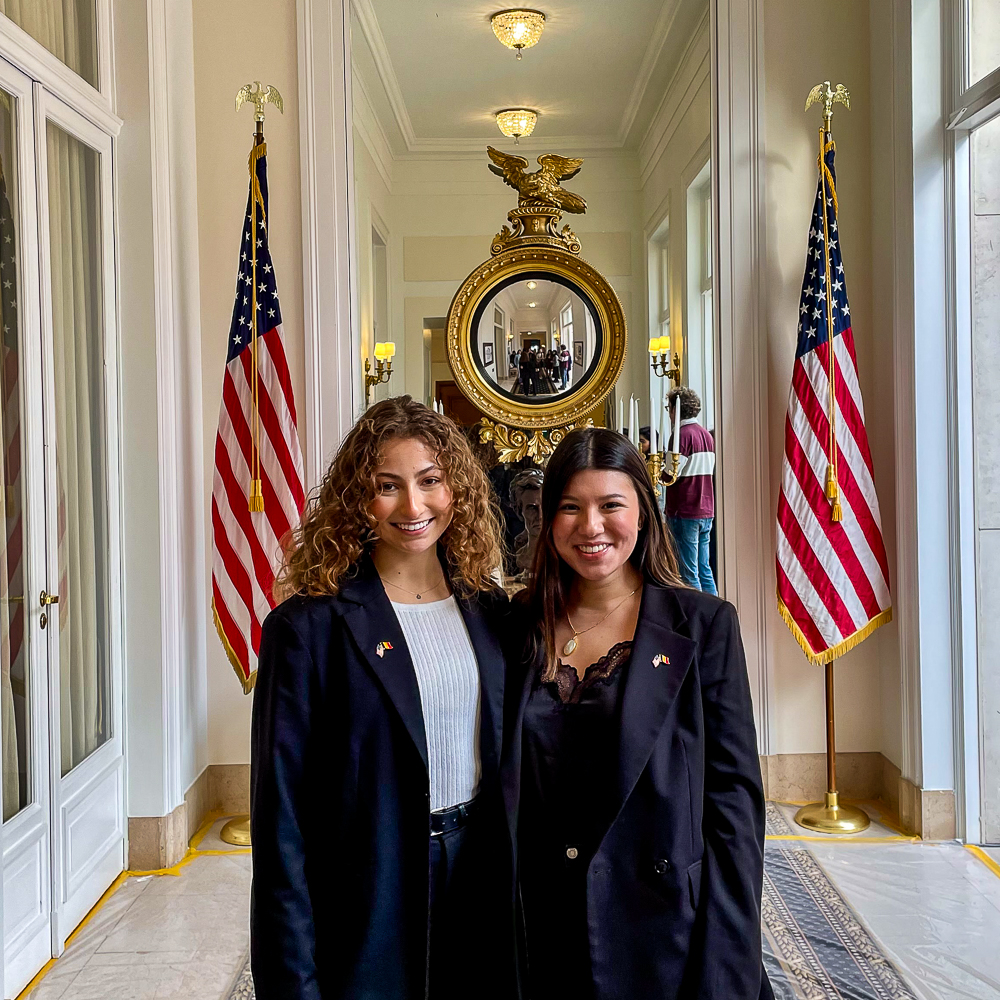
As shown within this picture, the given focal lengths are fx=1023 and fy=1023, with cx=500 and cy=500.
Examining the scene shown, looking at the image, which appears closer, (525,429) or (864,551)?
(864,551)

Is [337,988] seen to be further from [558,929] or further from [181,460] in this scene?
[181,460]

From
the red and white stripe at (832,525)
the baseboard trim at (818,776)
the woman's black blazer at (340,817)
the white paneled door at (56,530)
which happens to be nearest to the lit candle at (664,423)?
the red and white stripe at (832,525)

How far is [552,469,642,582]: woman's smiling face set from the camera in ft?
5.48

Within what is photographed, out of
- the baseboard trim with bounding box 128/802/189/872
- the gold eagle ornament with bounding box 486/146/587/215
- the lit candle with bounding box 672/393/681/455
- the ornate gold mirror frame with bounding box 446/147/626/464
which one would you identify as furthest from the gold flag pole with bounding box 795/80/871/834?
the baseboard trim with bounding box 128/802/189/872

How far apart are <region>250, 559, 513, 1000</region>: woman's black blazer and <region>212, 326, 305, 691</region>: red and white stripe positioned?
2211 mm

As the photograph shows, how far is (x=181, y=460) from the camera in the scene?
380 centimetres

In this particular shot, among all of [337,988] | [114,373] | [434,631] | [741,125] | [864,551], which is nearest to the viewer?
[337,988]

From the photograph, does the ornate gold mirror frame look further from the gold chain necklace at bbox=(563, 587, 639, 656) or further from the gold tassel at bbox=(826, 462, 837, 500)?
the gold chain necklace at bbox=(563, 587, 639, 656)

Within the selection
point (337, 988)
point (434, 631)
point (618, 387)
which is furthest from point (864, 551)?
point (337, 988)

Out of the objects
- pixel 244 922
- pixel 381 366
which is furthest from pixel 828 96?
pixel 244 922

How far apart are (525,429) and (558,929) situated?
9.04 feet

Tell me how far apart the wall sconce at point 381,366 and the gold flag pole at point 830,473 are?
1728mm

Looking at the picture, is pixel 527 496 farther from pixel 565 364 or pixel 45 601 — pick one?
pixel 45 601

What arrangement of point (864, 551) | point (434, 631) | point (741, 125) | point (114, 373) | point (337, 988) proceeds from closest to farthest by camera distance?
point (337, 988), point (434, 631), point (114, 373), point (864, 551), point (741, 125)
